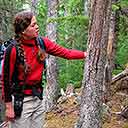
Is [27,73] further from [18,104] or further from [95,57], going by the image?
[95,57]

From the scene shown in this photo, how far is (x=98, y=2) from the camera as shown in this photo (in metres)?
6.33

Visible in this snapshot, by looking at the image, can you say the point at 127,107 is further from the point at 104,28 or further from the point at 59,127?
the point at 104,28

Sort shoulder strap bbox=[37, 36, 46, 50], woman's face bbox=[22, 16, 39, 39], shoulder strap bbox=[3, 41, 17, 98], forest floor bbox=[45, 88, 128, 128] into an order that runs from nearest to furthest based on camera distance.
Answer: 1. shoulder strap bbox=[3, 41, 17, 98]
2. woman's face bbox=[22, 16, 39, 39]
3. shoulder strap bbox=[37, 36, 46, 50]
4. forest floor bbox=[45, 88, 128, 128]

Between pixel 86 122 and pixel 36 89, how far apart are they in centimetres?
213

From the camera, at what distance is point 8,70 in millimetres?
4895

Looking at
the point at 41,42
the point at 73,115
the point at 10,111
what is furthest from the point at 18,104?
the point at 73,115

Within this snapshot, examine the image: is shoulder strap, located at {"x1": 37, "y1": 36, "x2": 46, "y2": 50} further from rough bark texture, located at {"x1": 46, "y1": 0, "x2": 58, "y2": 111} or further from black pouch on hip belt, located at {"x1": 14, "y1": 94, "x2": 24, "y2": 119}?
rough bark texture, located at {"x1": 46, "y1": 0, "x2": 58, "y2": 111}

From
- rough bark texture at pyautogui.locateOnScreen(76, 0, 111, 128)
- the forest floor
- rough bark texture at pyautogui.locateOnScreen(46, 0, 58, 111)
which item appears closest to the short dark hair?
rough bark texture at pyautogui.locateOnScreen(76, 0, 111, 128)

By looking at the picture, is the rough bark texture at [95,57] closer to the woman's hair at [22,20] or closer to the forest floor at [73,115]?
the woman's hair at [22,20]

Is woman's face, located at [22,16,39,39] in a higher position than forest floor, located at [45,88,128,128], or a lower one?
higher

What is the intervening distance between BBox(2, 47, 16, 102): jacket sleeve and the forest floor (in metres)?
4.35

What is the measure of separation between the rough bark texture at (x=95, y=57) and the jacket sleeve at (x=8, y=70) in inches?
76.2

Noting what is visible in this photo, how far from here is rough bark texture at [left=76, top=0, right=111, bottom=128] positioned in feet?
20.9

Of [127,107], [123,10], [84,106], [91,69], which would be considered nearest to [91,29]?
[91,69]
